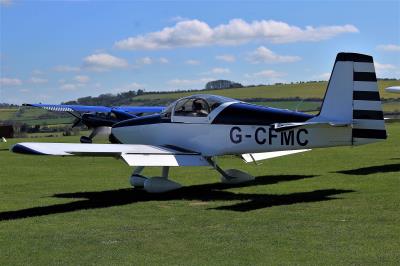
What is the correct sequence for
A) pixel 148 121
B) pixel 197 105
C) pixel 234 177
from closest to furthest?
pixel 197 105 → pixel 148 121 → pixel 234 177

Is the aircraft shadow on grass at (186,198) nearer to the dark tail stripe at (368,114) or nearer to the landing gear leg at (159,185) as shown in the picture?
the landing gear leg at (159,185)

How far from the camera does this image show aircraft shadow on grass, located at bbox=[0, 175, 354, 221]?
934 centimetres

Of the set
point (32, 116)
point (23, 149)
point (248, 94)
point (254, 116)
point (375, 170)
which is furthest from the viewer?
point (32, 116)

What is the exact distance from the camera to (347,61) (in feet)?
33.0

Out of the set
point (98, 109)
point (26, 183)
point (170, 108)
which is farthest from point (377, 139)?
point (98, 109)

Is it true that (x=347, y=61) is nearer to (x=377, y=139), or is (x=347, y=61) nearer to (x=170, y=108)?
(x=377, y=139)

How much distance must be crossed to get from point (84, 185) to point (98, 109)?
1871 cm

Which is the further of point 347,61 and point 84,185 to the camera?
point 84,185

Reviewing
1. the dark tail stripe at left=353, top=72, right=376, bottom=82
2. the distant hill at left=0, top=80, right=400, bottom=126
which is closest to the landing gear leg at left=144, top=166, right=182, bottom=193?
the dark tail stripe at left=353, top=72, right=376, bottom=82

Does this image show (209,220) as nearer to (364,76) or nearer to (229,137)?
(229,137)

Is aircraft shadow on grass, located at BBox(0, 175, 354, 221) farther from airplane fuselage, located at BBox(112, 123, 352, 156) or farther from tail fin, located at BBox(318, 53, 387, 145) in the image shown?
tail fin, located at BBox(318, 53, 387, 145)

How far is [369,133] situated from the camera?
32.3 feet

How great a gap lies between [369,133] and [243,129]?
223cm

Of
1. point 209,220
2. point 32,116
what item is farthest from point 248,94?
point 209,220
